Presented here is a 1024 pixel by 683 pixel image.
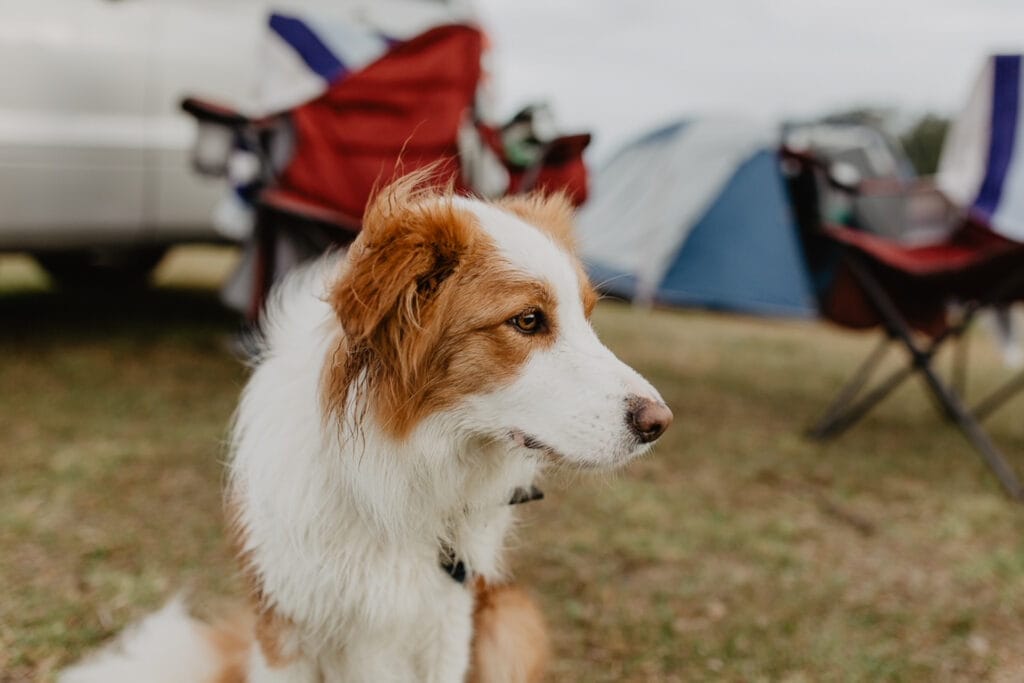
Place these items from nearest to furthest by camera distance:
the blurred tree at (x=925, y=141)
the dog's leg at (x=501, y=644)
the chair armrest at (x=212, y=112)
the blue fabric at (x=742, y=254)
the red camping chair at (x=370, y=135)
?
the dog's leg at (x=501, y=644), the red camping chair at (x=370, y=135), the chair armrest at (x=212, y=112), the blue fabric at (x=742, y=254), the blurred tree at (x=925, y=141)

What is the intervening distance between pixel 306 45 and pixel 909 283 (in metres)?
2.83

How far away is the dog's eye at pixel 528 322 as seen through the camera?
1.47m

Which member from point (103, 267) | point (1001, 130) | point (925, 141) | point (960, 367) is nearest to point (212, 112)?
point (103, 267)

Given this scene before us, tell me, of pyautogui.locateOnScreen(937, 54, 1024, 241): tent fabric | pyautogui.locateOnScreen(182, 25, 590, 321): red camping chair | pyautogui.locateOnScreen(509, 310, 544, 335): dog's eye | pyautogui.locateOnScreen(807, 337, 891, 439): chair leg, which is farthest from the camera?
pyautogui.locateOnScreen(807, 337, 891, 439): chair leg

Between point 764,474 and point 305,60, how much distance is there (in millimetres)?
2557

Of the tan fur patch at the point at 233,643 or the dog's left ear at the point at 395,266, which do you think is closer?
the dog's left ear at the point at 395,266

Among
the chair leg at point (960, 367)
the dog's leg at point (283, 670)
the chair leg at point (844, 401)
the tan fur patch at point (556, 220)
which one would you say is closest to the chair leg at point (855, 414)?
the chair leg at point (844, 401)

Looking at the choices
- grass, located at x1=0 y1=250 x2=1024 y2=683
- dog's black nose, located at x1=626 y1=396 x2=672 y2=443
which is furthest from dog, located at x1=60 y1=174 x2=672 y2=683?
grass, located at x1=0 y1=250 x2=1024 y2=683

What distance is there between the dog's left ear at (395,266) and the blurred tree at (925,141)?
20.6 metres

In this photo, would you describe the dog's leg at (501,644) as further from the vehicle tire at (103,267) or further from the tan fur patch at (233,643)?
the vehicle tire at (103,267)

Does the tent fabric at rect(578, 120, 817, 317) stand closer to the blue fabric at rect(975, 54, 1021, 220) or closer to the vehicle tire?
the blue fabric at rect(975, 54, 1021, 220)

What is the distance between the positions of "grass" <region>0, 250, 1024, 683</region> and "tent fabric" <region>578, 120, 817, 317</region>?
1808 mm

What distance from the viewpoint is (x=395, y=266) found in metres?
1.36

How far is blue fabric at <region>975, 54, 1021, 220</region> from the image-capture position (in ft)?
12.3
